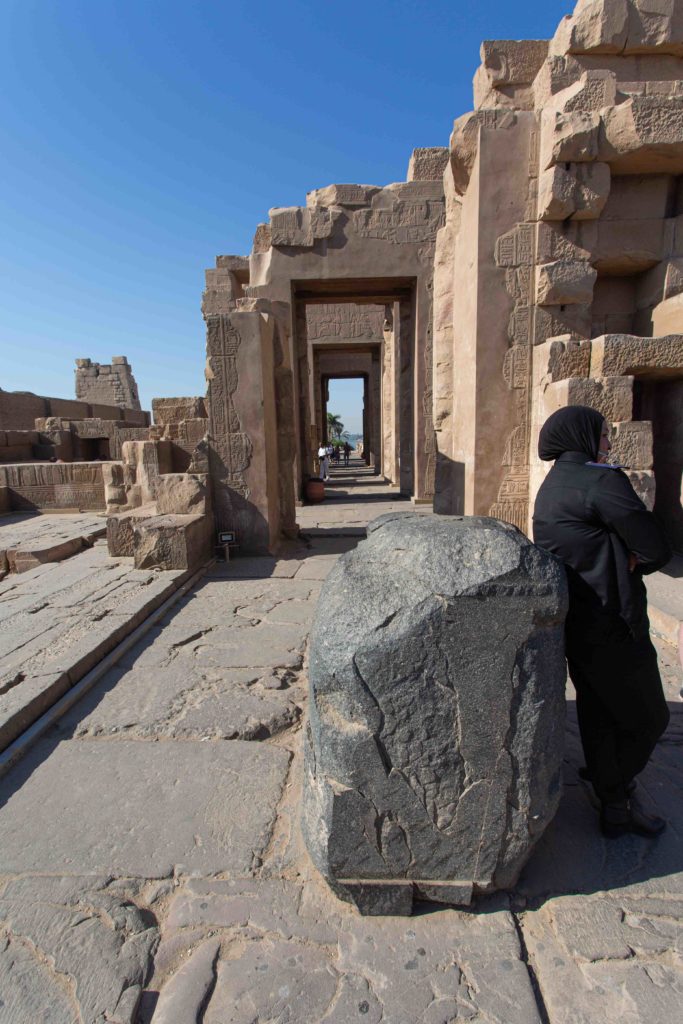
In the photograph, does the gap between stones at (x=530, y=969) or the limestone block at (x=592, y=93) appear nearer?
the gap between stones at (x=530, y=969)

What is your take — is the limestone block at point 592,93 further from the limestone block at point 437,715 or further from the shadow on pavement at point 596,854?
the shadow on pavement at point 596,854

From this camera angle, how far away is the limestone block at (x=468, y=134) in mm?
5305

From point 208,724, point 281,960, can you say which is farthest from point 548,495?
point 208,724

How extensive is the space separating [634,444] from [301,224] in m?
6.97

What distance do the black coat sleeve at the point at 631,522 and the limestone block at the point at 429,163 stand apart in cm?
933

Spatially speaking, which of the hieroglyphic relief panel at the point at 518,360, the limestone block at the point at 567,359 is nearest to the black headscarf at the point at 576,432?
the limestone block at the point at 567,359

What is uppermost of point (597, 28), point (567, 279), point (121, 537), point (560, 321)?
point (597, 28)

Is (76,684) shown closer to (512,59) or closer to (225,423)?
(225,423)

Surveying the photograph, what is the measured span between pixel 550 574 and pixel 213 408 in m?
4.97

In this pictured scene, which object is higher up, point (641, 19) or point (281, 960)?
point (641, 19)

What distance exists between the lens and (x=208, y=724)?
9.03 feet

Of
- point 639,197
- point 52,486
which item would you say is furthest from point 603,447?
point 52,486

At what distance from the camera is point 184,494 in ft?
19.2

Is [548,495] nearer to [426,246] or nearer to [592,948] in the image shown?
[592,948]
